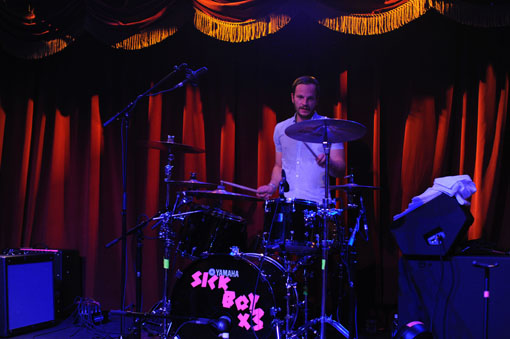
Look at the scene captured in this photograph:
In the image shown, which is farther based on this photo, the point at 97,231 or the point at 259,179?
the point at 97,231

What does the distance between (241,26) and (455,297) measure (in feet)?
9.51

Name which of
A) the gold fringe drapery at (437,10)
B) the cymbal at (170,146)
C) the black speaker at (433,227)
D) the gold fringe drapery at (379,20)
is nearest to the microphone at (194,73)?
the cymbal at (170,146)

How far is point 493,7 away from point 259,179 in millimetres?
2545

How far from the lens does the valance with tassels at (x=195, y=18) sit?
3.81 m

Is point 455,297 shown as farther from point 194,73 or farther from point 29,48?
point 29,48

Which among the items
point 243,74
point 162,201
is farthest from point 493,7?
point 162,201

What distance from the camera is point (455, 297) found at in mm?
3242

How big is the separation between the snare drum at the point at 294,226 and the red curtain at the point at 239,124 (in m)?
1.14

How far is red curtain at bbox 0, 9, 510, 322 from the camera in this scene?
4.16 metres

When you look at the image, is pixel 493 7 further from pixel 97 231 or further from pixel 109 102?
pixel 97 231

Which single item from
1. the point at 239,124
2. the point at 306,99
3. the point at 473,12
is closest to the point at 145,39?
the point at 239,124

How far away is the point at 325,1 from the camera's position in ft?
13.2

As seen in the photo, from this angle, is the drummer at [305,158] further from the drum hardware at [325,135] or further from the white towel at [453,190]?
the white towel at [453,190]

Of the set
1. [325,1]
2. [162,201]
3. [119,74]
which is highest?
[325,1]
